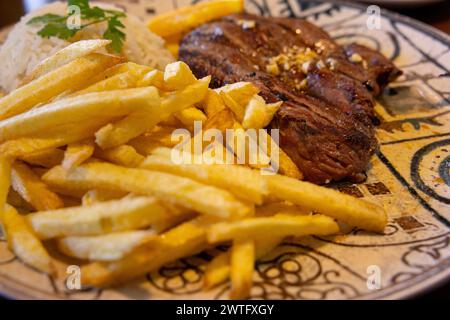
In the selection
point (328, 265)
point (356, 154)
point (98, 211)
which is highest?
point (98, 211)

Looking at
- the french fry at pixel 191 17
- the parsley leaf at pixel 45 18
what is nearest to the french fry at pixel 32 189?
the parsley leaf at pixel 45 18

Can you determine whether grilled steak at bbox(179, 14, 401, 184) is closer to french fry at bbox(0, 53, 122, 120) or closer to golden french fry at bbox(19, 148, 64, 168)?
french fry at bbox(0, 53, 122, 120)

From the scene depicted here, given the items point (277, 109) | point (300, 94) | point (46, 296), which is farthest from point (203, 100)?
point (46, 296)

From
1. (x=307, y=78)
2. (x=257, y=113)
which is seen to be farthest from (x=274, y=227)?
(x=307, y=78)

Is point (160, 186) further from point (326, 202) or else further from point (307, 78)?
point (307, 78)

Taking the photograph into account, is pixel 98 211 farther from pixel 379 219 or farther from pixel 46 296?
pixel 379 219

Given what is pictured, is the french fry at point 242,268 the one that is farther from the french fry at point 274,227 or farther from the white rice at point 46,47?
the white rice at point 46,47
